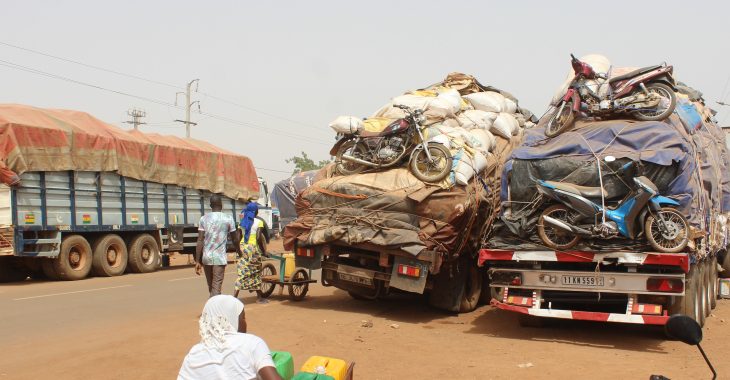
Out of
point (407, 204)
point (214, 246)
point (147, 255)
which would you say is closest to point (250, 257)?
point (214, 246)

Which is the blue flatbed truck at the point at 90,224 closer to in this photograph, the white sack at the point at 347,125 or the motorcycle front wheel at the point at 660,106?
the white sack at the point at 347,125

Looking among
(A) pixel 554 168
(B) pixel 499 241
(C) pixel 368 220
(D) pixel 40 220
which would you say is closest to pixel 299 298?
(C) pixel 368 220

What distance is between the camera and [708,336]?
883cm

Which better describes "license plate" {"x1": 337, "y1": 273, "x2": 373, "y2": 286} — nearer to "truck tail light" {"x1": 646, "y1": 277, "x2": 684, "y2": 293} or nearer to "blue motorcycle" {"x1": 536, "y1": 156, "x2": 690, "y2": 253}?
"blue motorcycle" {"x1": 536, "y1": 156, "x2": 690, "y2": 253}

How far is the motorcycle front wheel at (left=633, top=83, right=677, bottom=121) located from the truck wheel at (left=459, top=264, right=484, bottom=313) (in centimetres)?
327

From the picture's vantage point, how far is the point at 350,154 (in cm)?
1118

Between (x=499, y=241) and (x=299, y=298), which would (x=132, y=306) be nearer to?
(x=299, y=298)

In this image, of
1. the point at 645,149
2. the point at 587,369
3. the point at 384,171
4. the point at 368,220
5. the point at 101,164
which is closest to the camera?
the point at 587,369

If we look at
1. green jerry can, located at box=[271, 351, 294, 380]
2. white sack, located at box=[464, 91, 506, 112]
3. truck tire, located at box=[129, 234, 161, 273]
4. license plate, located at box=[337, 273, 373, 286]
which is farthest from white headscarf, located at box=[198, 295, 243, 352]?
truck tire, located at box=[129, 234, 161, 273]

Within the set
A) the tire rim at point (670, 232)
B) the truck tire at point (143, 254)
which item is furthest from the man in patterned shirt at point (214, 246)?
the truck tire at point (143, 254)

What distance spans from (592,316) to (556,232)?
3.50 ft

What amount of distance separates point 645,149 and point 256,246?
573cm

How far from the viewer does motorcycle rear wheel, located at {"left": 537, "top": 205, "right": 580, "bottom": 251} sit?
27.3 feet

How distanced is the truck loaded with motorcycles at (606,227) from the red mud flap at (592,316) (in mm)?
12
